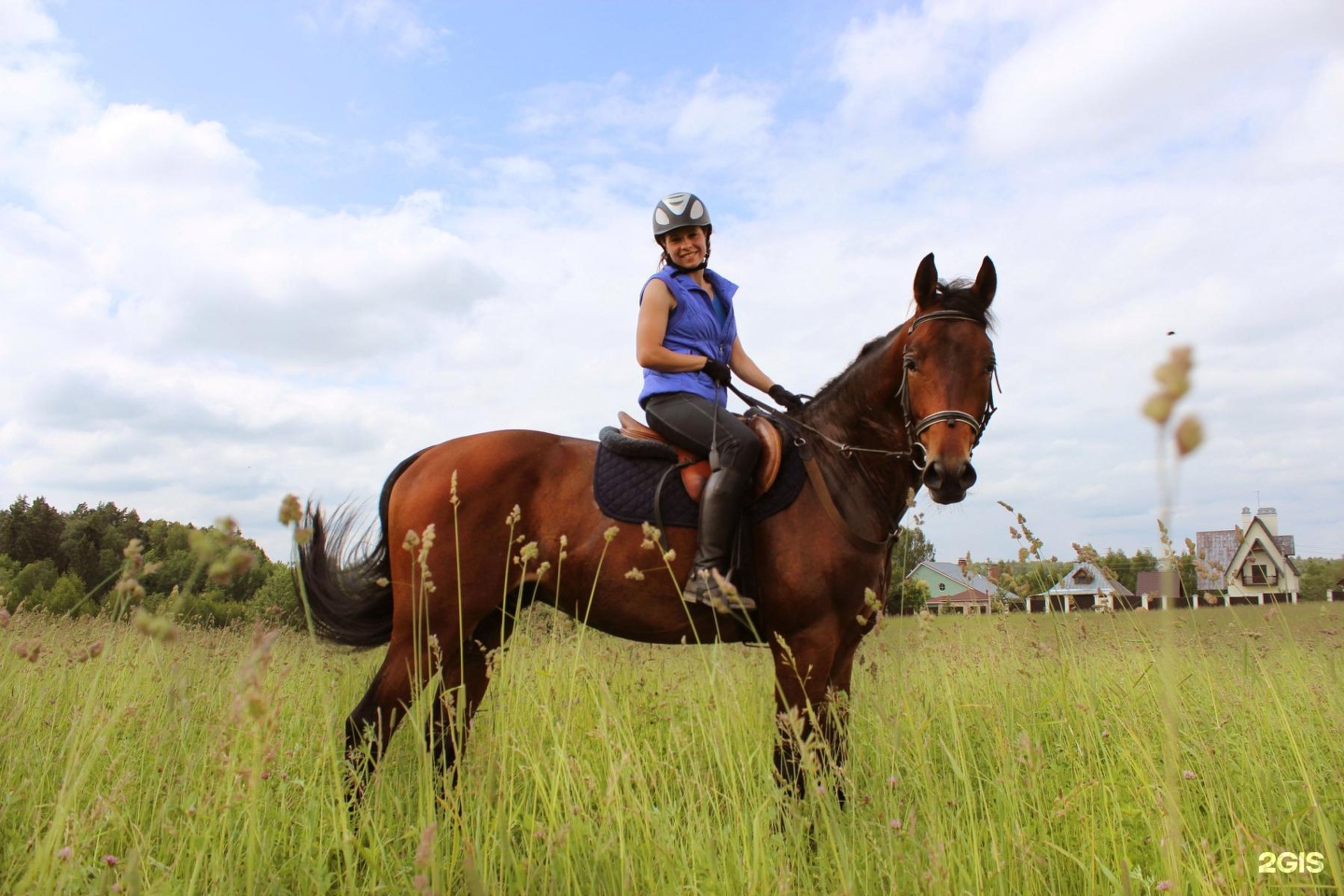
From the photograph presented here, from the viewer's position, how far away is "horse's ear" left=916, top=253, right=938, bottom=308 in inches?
171

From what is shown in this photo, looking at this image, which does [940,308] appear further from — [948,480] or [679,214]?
[679,214]

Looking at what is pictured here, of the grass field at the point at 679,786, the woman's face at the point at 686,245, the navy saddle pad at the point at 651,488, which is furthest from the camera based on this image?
the woman's face at the point at 686,245

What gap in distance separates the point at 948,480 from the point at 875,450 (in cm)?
72

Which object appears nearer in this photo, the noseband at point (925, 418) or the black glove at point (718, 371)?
the noseband at point (925, 418)

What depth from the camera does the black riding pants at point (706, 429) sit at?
4.43 meters

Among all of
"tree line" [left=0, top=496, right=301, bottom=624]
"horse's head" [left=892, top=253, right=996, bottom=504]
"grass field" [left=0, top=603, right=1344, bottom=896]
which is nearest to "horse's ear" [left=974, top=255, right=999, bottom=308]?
"horse's head" [left=892, top=253, right=996, bottom=504]

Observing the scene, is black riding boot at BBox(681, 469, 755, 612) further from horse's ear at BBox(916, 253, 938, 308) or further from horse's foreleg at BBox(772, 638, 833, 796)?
horse's ear at BBox(916, 253, 938, 308)

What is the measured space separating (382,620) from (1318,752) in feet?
17.4

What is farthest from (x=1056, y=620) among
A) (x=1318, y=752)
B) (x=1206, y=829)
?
(x=1318, y=752)

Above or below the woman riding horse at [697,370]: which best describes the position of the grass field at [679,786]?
below

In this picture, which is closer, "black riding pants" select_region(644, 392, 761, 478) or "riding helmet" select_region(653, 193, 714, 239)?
"black riding pants" select_region(644, 392, 761, 478)

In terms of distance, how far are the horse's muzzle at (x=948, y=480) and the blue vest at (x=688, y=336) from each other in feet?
4.61

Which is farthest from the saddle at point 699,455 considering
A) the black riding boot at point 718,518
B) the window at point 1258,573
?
the window at point 1258,573

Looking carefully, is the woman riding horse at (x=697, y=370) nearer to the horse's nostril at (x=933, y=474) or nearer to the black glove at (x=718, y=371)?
the black glove at (x=718, y=371)
